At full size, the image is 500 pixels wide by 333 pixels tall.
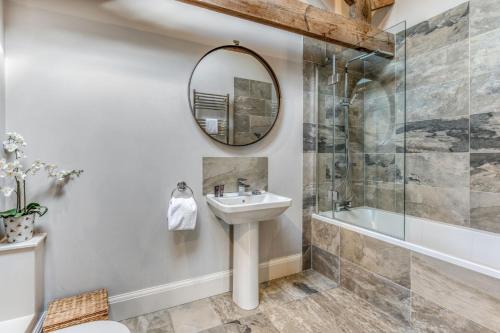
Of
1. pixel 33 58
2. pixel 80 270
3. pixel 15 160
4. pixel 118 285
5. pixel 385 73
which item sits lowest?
pixel 118 285

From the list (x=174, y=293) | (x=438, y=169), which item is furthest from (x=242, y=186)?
(x=438, y=169)

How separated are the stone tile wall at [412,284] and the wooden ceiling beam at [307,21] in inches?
68.1

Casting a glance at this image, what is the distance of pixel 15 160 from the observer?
5.01 ft

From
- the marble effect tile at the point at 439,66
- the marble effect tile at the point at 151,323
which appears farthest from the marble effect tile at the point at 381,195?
the marble effect tile at the point at 151,323

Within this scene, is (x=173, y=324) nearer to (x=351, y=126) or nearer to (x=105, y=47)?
(x=105, y=47)

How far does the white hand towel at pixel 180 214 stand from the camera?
1834 mm

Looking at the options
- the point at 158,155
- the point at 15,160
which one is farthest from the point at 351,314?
the point at 15,160

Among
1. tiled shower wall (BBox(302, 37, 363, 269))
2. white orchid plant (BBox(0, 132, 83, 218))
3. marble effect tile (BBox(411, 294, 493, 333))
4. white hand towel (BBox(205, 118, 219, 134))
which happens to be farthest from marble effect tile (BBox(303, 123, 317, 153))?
white orchid plant (BBox(0, 132, 83, 218))

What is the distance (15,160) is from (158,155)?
32.5 inches

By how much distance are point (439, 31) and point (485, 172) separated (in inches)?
49.5

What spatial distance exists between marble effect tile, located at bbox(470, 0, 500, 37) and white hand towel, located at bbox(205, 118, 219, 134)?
2.15m

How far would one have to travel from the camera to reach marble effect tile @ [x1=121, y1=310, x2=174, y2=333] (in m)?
1.73

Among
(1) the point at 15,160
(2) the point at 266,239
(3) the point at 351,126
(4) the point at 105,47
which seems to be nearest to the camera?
(1) the point at 15,160

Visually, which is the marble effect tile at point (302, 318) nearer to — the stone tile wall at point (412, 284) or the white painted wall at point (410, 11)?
the stone tile wall at point (412, 284)
